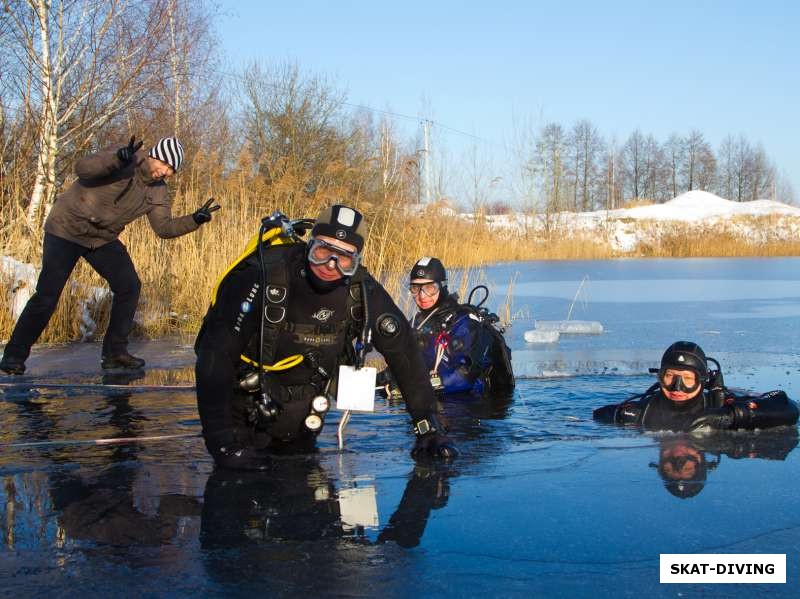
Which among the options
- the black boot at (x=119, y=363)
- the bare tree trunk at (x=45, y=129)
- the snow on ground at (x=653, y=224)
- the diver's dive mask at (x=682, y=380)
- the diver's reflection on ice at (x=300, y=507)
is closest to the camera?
the diver's reflection on ice at (x=300, y=507)

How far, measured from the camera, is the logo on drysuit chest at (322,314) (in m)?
4.31

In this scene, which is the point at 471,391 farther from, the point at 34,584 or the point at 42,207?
the point at 42,207

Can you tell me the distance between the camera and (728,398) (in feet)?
17.3

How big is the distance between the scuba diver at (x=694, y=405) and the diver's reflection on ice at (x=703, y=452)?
0.28ft

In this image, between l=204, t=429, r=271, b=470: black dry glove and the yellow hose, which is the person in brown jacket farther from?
l=204, t=429, r=271, b=470: black dry glove

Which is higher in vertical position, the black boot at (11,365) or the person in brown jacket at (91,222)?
the person in brown jacket at (91,222)

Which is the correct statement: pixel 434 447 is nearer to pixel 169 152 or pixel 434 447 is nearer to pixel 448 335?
pixel 448 335

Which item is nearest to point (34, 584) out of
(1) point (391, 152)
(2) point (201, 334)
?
(2) point (201, 334)

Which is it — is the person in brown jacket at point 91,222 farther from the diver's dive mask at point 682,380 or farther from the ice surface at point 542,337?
the ice surface at point 542,337

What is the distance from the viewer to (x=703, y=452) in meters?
4.63

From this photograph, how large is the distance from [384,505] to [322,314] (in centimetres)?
106

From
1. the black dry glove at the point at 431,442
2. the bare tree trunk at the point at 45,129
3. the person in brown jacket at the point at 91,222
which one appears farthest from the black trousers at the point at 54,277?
the bare tree trunk at the point at 45,129

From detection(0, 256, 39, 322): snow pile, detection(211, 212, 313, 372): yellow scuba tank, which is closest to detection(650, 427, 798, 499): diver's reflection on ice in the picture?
detection(211, 212, 313, 372): yellow scuba tank

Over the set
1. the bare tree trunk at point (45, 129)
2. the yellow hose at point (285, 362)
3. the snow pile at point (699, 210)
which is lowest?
the yellow hose at point (285, 362)
